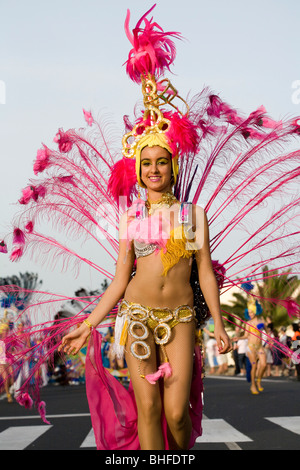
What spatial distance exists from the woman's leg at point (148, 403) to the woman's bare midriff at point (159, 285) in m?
0.24

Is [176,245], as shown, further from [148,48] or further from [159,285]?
[148,48]

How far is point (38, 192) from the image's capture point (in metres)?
5.32

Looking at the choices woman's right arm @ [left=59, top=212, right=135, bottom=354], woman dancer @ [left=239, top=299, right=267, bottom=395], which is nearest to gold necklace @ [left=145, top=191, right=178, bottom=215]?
woman's right arm @ [left=59, top=212, right=135, bottom=354]

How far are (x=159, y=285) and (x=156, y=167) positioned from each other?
81cm

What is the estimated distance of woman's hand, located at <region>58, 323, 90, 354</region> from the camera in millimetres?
4621

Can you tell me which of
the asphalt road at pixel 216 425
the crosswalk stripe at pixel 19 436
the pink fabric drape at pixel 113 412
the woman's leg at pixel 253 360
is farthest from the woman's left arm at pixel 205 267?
the woman's leg at pixel 253 360

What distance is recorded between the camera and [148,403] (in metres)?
4.53

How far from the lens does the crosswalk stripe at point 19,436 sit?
8029 millimetres

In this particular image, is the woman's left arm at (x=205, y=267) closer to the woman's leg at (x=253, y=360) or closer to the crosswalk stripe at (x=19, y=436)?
the crosswalk stripe at (x=19, y=436)

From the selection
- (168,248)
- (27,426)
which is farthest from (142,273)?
(27,426)

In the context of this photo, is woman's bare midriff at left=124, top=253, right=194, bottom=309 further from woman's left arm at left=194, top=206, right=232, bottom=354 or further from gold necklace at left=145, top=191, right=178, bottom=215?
gold necklace at left=145, top=191, right=178, bottom=215

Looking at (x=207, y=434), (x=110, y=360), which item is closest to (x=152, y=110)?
(x=207, y=434)
